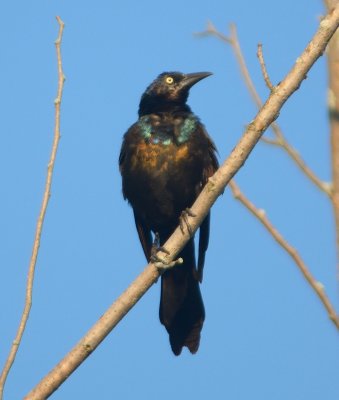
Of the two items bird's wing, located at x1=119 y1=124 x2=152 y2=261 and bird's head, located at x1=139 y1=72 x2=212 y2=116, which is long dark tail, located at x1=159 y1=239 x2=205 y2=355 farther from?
bird's head, located at x1=139 y1=72 x2=212 y2=116

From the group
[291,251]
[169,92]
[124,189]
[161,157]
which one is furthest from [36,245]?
[169,92]

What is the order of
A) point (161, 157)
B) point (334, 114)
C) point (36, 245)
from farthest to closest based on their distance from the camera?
1. point (161, 157)
2. point (36, 245)
3. point (334, 114)

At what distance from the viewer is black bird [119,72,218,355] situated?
218 inches

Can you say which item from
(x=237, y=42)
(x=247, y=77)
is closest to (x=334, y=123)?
(x=247, y=77)

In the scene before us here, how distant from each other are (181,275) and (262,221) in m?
2.74

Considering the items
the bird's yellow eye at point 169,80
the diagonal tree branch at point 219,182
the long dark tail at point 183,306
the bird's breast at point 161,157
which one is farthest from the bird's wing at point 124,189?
the diagonal tree branch at point 219,182

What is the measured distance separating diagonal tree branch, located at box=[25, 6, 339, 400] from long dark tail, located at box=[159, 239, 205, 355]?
5.30ft

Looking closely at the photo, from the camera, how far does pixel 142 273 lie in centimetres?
391

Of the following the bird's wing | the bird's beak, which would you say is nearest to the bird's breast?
the bird's wing

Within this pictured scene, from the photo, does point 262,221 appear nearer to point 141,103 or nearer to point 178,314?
point 178,314

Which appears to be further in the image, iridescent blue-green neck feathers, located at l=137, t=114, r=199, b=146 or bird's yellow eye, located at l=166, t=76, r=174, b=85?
bird's yellow eye, located at l=166, t=76, r=174, b=85

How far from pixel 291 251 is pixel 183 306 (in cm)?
273

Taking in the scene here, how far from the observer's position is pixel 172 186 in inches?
219

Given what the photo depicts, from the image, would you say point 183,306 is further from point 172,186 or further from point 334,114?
point 334,114
